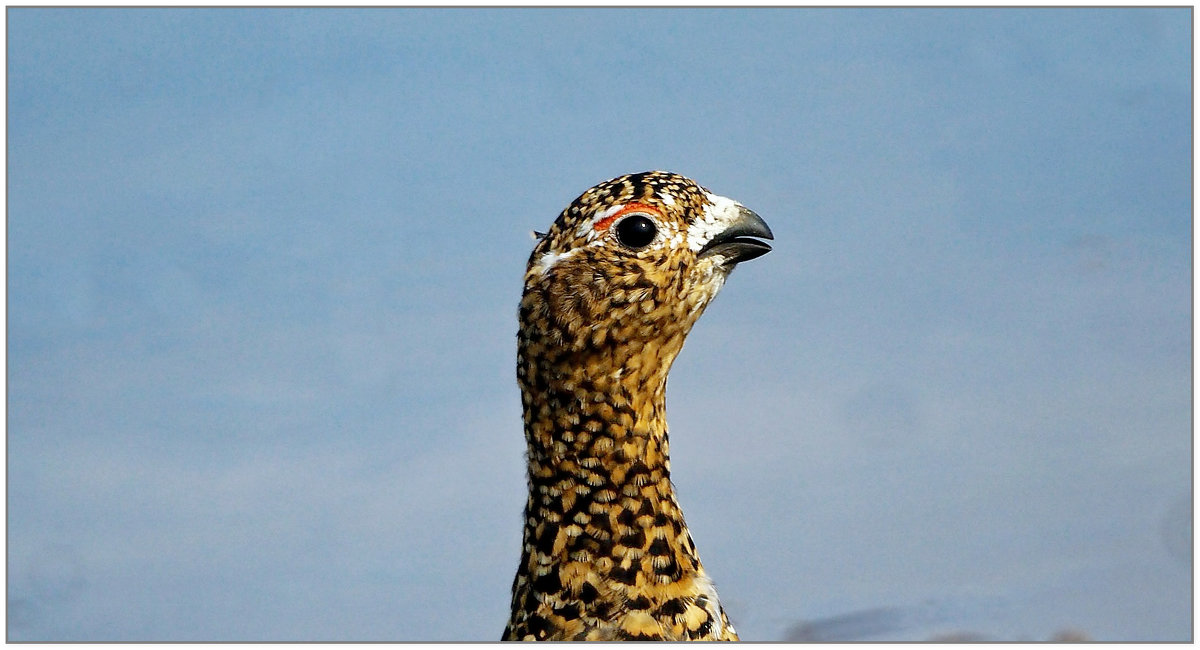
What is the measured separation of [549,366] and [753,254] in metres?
0.93

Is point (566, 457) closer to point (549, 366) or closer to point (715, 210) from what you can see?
point (549, 366)

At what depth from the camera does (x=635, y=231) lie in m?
5.82

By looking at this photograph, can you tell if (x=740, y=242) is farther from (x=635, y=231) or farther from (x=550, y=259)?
(x=550, y=259)

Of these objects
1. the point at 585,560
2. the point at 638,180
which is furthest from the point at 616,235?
the point at 585,560

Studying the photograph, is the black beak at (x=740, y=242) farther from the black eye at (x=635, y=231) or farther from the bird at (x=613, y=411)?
the black eye at (x=635, y=231)

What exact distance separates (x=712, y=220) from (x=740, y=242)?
0.14 m

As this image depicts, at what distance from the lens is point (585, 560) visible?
5.77 m

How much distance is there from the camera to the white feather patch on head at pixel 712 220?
592cm

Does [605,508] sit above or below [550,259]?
below

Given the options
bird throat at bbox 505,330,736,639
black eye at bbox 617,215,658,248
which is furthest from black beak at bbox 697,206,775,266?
bird throat at bbox 505,330,736,639

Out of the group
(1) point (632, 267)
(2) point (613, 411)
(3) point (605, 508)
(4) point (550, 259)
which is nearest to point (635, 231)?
(1) point (632, 267)

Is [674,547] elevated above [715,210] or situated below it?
below

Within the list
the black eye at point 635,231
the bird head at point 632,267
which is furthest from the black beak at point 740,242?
the black eye at point 635,231

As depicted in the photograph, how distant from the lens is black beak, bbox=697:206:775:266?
596 centimetres
